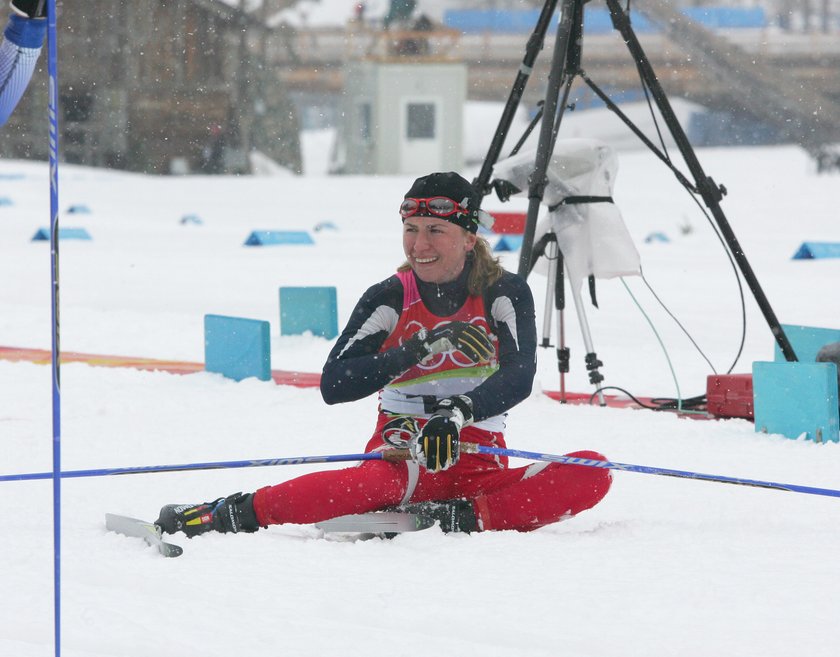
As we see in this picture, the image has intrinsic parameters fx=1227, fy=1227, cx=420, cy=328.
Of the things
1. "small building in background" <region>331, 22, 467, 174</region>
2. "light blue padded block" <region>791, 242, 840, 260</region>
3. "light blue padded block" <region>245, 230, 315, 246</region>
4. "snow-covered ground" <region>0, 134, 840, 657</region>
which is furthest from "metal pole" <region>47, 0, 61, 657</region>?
"small building in background" <region>331, 22, 467, 174</region>

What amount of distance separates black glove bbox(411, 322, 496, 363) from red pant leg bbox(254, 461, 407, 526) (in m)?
0.35

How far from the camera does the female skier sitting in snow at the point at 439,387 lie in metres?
3.06

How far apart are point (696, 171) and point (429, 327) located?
196 centimetres

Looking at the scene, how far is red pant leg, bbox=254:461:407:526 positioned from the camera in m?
3.06

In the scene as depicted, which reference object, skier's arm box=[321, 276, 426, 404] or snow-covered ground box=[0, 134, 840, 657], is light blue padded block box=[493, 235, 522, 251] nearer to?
snow-covered ground box=[0, 134, 840, 657]

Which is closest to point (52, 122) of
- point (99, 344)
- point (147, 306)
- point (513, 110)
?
point (513, 110)

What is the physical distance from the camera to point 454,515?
3.10 m

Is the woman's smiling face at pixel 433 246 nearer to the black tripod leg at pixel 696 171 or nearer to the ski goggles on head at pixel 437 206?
the ski goggles on head at pixel 437 206

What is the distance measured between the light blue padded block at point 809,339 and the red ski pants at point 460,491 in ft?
7.80

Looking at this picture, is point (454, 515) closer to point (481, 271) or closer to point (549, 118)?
point (481, 271)

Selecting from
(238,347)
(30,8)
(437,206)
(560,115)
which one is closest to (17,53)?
(30,8)

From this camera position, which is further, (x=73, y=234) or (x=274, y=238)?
(x=73, y=234)

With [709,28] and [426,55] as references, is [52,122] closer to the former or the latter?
[426,55]

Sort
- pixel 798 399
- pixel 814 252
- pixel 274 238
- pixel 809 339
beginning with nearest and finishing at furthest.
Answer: pixel 798 399 → pixel 809 339 → pixel 814 252 → pixel 274 238
